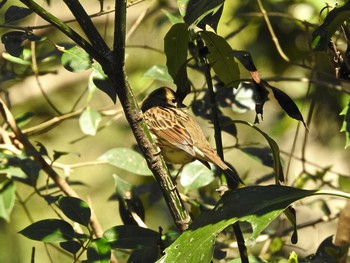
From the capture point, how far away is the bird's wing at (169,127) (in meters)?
3.11

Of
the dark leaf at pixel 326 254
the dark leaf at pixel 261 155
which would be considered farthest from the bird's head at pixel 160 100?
the dark leaf at pixel 326 254

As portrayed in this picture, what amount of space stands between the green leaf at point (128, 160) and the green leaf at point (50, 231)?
0.72 m

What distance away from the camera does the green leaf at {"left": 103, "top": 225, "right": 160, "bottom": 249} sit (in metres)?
2.09

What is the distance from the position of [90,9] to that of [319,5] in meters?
1.21

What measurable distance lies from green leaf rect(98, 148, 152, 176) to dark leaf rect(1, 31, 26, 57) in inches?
34.3

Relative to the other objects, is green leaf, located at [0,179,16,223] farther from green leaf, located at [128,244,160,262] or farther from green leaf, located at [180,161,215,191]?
green leaf, located at [128,244,160,262]

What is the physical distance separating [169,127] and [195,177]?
0.48 meters

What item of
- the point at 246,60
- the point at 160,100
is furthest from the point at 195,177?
the point at 246,60

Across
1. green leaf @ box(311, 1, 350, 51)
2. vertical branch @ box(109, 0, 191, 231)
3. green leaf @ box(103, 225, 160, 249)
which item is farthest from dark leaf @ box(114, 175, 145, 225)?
green leaf @ box(311, 1, 350, 51)

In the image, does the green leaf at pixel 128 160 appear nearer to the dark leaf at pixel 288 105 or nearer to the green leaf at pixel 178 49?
the green leaf at pixel 178 49

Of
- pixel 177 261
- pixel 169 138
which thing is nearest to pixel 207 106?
pixel 169 138

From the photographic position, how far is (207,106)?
2896mm

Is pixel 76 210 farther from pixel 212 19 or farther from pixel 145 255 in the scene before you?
pixel 212 19

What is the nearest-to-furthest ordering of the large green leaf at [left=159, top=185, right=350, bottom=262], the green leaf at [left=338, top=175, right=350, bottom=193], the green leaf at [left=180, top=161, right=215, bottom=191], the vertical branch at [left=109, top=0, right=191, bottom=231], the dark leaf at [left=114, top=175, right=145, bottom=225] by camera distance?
the vertical branch at [left=109, top=0, right=191, bottom=231] < the large green leaf at [left=159, top=185, right=350, bottom=262] < the dark leaf at [left=114, top=175, right=145, bottom=225] < the green leaf at [left=180, top=161, right=215, bottom=191] < the green leaf at [left=338, top=175, right=350, bottom=193]
